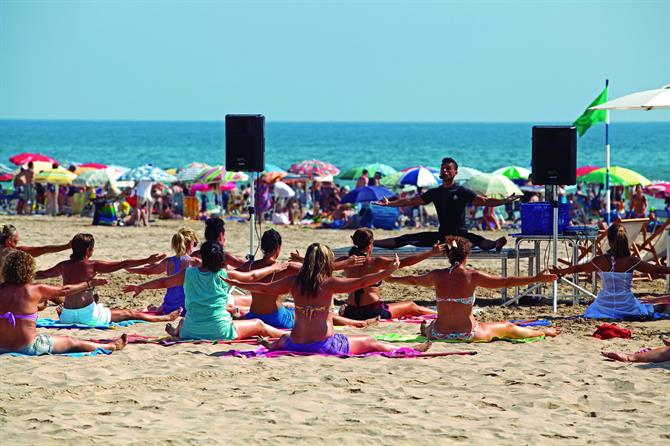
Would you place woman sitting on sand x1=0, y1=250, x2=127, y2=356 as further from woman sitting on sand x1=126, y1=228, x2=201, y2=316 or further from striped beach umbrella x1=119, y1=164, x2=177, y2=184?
striped beach umbrella x1=119, y1=164, x2=177, y2=184

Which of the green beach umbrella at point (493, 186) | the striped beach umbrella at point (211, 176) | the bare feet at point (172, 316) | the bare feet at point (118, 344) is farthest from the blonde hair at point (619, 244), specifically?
the striped beach umbrella at point (211, 176)


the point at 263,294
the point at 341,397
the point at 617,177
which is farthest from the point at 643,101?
the point at 617,177

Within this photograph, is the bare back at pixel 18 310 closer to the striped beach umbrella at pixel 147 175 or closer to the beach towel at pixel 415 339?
the beach towel at pixel 415 339

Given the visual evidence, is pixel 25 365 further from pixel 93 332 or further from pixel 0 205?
pixel 0 205

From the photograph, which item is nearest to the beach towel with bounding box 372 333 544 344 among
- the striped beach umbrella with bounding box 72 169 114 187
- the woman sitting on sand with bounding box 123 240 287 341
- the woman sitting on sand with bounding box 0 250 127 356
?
the woman sitting on sand with bounding box 123 240 287 341

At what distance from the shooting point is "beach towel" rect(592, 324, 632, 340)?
894cm

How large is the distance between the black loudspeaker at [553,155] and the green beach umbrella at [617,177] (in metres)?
11.6

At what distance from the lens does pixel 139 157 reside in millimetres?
80688

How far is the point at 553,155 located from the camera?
35.6ft

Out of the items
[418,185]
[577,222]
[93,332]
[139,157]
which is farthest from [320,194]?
[139,157]

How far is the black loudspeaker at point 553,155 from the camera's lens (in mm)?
10789

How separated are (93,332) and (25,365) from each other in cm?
172

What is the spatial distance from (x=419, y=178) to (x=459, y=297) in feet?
49.0

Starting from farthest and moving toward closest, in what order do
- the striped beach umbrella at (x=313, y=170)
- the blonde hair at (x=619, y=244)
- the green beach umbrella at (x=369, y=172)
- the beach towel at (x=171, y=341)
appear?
the striped beach umbrella at (x=313, y=170) → the green beach umbrella at (x=369, y=172) → the blonde hair at (x=619, y=244) → the beach towel at (x=171, y=341)
